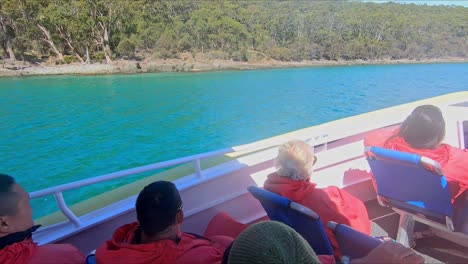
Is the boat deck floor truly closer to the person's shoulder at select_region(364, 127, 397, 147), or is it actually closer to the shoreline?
the person's shoulder at select_region(364, 127, 397, 147)

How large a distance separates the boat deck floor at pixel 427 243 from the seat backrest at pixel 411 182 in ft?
1.08

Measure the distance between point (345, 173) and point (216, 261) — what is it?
1659 millimetres

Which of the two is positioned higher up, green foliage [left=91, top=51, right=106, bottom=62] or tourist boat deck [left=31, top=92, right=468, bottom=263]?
tourist boat deck [left=31, top=92, right=468, bottom=263]

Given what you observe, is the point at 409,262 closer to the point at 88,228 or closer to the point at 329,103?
the point at 88,228

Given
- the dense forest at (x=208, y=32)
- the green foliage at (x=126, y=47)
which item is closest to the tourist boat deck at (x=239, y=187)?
the dense forest at (x=208, y=32)

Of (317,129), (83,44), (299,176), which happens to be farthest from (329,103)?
(83,44)

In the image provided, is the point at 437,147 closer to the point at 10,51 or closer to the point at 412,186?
the point at 412,186

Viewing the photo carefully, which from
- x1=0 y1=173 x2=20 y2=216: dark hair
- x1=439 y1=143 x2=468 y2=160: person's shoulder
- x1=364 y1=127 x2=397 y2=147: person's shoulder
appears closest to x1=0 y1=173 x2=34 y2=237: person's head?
x1=0 y1=173 x2=20 y2=216: dark hair

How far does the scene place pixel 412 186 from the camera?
1877mm

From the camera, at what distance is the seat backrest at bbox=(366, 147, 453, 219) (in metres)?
1.73

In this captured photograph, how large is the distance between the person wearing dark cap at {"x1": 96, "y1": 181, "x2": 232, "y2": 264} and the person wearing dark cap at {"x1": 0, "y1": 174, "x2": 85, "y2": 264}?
231 millimetres

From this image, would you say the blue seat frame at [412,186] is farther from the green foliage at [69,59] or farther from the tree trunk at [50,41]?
the tree trunk at [50,41]

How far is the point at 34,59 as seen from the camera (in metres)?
40.6

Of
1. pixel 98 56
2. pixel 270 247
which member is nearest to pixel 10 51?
pixel 98 56
